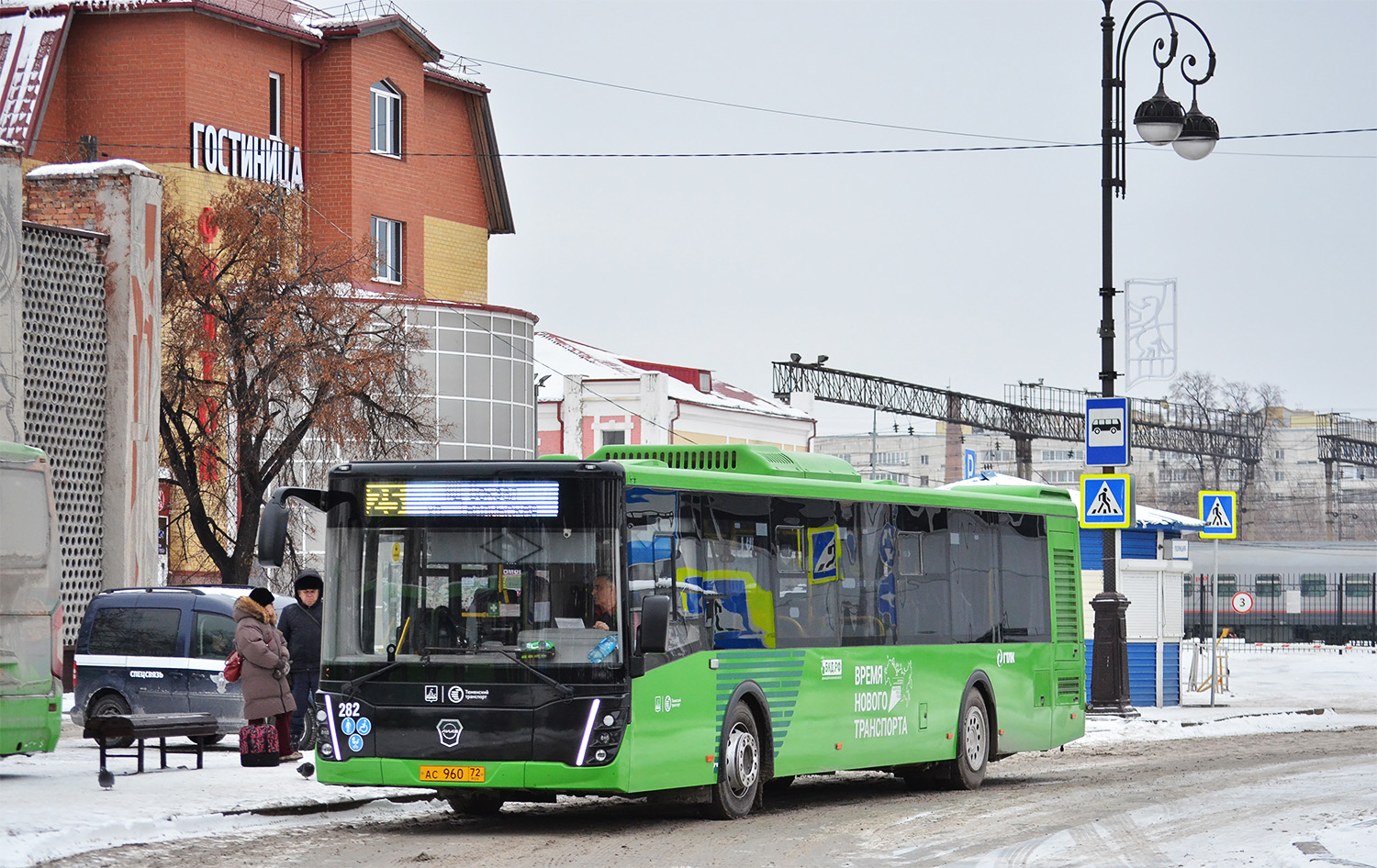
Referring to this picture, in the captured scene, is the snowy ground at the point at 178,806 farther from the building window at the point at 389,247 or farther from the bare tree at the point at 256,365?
the building window at the point at 389,247

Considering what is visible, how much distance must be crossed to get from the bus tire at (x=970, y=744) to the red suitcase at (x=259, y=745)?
617 centimetres

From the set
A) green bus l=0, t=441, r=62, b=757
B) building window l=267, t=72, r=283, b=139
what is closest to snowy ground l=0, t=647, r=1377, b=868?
green bus l=0, t=441, r=62, b=757

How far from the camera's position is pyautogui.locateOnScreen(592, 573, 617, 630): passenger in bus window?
43.9 feet

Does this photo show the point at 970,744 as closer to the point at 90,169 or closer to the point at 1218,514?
the point at 1218,514

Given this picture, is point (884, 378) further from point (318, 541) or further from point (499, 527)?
point (499, 527)

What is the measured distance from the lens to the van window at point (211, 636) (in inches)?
813

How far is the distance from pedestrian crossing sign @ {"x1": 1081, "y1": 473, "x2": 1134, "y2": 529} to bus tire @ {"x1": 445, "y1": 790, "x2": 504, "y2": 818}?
39.6ft

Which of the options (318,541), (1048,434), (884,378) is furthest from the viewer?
(1048,434)

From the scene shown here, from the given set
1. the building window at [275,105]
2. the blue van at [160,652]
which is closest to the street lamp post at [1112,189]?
the blue van at [160,652]

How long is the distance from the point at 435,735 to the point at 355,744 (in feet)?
2.01

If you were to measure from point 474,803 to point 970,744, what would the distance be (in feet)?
18.0

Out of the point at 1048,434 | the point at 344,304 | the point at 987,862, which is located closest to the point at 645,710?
the point at 987,862

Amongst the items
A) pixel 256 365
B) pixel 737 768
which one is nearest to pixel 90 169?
pixel 256 365

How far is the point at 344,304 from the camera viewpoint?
33.8 metres
